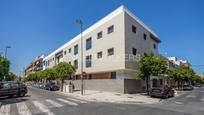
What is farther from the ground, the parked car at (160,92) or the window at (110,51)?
the window at (110,51)

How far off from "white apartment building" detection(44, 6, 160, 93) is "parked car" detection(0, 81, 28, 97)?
11.9 m

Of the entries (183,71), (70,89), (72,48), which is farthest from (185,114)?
(183,71)

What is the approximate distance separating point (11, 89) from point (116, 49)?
14394 millimetres

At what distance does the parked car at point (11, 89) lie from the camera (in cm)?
2059

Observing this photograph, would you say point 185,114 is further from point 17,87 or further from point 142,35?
point 142,35

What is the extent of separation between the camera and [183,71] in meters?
51.6

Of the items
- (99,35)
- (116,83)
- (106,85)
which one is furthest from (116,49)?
(99,35)

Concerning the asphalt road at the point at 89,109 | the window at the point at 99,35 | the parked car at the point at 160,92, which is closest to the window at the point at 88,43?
the window at the point at 99,35

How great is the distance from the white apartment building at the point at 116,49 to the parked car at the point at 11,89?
11933 mm

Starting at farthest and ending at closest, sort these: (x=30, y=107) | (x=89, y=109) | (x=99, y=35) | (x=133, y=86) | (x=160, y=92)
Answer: (x=99, y=35), (x=133, y=86), (x=160, y=92), (x=30, y=107), (x=89, y=109)

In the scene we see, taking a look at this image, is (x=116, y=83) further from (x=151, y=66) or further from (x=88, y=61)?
(x=88, y=61)

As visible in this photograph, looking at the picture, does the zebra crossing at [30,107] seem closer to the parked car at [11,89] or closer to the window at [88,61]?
the parked car at [11,89]

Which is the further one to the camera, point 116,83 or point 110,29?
point 110,29

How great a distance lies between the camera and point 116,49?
29922 millimetres
